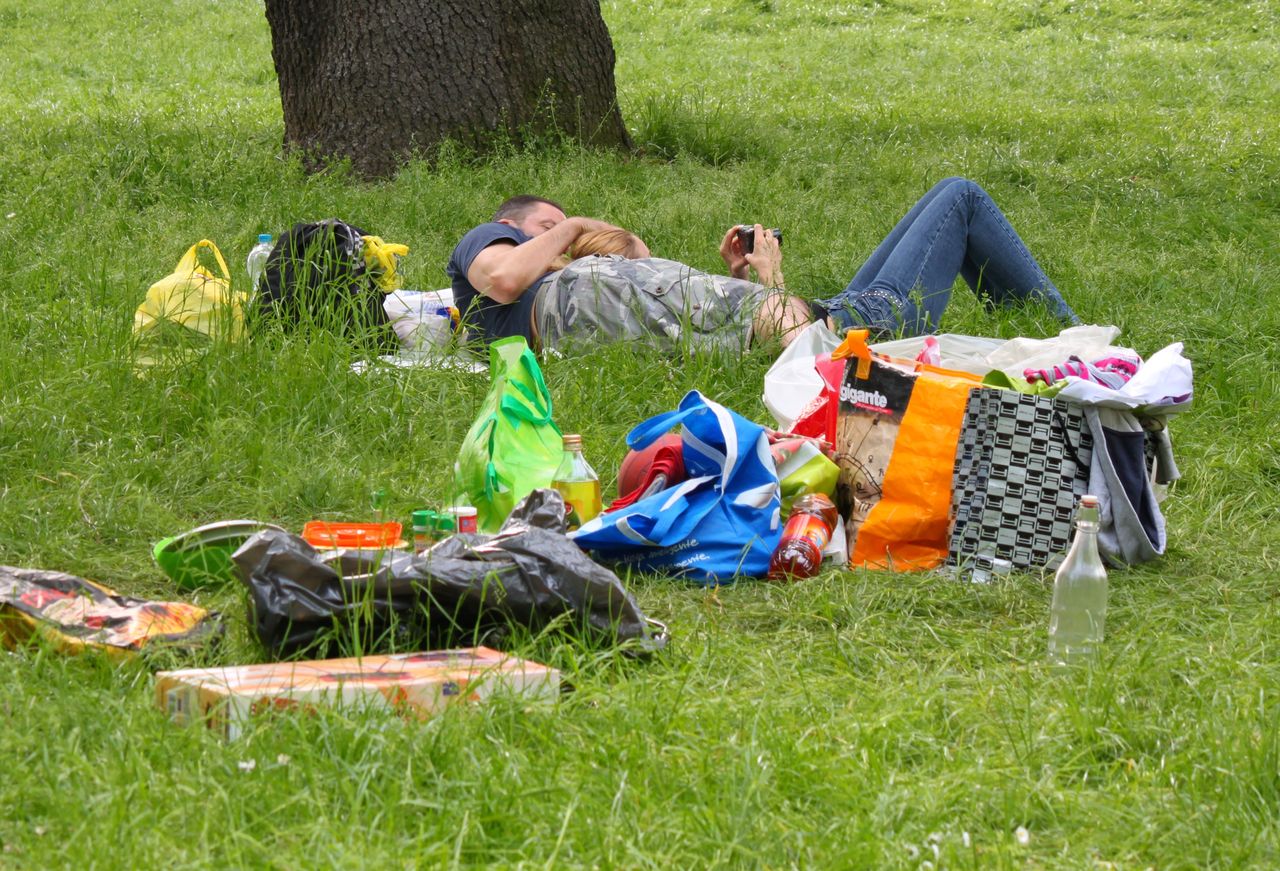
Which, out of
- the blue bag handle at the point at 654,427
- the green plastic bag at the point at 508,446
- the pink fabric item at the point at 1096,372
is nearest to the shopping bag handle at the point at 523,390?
the green plastic bag at the point at 508,446

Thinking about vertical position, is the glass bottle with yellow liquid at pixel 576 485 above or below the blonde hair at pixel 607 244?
below

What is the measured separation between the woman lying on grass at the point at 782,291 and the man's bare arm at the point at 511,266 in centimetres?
8

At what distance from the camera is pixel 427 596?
2.89 metres

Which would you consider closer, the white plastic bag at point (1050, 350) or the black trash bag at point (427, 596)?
the black trash bag at point (427, 596)

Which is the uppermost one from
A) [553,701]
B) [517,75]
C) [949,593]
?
[517,75]

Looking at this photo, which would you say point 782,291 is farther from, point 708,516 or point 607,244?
point 708,516

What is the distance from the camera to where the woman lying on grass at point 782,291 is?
504cm

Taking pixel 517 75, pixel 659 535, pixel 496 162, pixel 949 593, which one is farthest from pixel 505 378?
pixel 517 75

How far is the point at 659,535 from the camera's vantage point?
11.6 ft

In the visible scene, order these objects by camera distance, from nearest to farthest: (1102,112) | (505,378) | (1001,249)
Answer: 1. (505,378)
2. (1001,249)
3. (1102,112)

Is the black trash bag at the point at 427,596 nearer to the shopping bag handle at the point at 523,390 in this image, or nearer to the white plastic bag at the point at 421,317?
the shopping bag handle at the point at 523,390

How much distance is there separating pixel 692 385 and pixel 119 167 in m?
3.94

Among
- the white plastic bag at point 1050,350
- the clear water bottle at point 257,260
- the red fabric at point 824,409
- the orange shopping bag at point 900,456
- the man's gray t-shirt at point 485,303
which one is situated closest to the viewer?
→ the orange shopping bag at point 900,456

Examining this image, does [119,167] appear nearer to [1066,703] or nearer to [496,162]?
[496,162]
